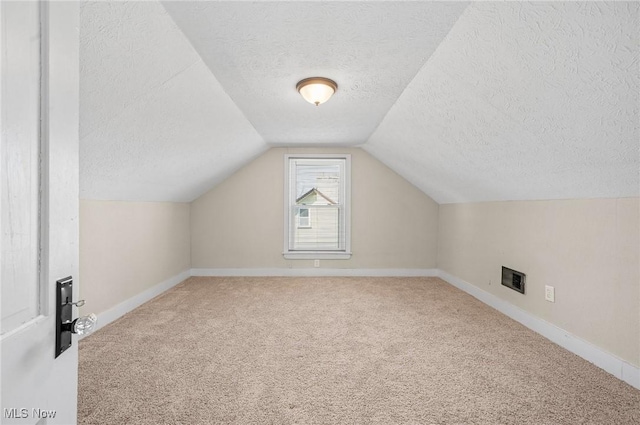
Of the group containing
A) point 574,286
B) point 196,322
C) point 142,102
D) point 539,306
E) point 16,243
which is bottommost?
point 196,322

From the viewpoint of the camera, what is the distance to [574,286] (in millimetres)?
2336

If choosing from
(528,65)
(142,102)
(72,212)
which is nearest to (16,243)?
(72,212)

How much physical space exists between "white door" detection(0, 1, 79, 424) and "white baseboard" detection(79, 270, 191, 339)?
97.4 inches

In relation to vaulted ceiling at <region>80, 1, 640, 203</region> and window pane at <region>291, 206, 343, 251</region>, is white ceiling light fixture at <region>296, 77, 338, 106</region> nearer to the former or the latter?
vaulted ceiling at <region>80, 1, 640, 203</region>

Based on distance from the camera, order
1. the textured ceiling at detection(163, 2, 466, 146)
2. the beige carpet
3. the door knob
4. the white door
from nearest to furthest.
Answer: the white door, the door knob, the textured ceiling at detection(163, 2, 466, 146), the beige carpet

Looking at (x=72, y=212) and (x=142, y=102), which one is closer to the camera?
(x=72, y=212)

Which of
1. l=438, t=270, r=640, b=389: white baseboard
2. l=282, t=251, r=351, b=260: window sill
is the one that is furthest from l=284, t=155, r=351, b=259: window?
l=438, t=270, r=640, b=389: white baseboard

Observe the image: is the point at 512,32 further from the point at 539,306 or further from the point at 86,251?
the point at 86,251

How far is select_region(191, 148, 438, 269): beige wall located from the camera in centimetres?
477

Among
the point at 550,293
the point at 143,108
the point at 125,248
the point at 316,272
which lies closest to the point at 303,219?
the point at 316,272

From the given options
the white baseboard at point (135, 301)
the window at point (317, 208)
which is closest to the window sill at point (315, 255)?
the window at point (317, 208)

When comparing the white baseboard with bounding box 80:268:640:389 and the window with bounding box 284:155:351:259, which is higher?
the window with bounding box 284:155:351:259

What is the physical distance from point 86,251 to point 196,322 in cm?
113

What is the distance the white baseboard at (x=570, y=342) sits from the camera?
1.91 meters
